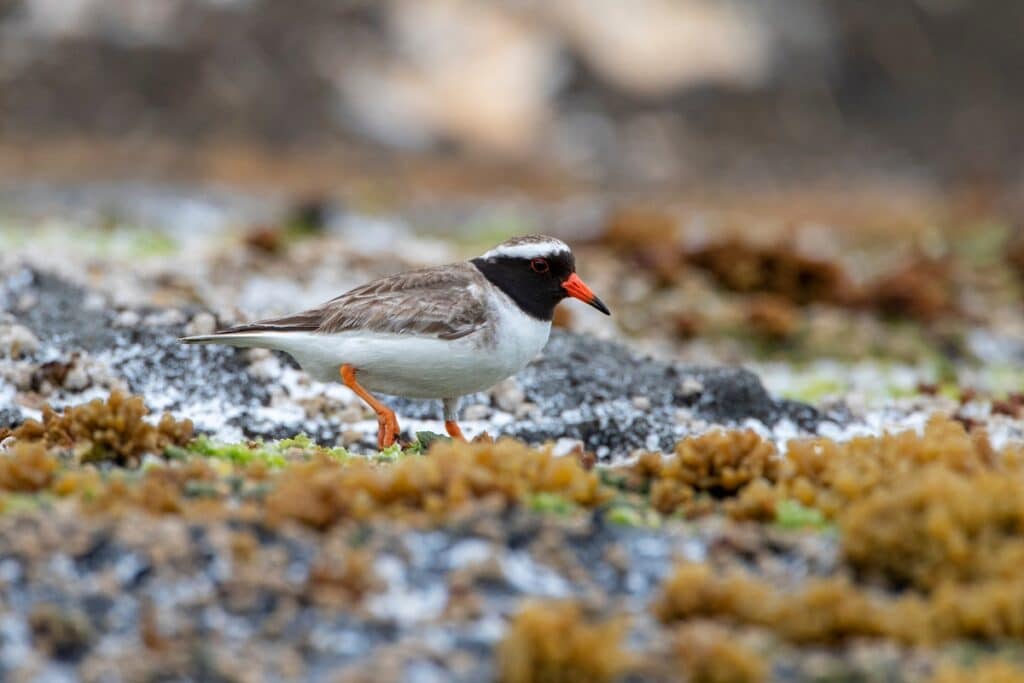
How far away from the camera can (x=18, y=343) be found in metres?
10.0

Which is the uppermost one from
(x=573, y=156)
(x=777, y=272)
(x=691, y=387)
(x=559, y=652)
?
(x=573, y=156)

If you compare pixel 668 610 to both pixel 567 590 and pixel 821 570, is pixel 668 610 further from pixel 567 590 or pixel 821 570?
pixel 821 570

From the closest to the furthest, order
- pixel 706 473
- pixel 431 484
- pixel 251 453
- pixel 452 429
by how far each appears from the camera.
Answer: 1. pixel 431 484
2. pixel 706 473
3. pixel 251 453
4. pixel 452 429

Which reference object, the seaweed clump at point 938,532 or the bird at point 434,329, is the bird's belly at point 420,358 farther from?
the seaweed clump at point 938,532

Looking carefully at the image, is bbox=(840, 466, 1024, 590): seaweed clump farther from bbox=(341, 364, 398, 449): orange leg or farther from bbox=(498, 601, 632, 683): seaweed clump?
bbox=(341, 364, 398, 449): orange leg

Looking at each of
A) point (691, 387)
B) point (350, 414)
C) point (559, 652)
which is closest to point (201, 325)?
point (350, 414)

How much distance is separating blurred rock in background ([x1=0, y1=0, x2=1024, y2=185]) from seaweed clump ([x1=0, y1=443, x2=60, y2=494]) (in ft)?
70.3

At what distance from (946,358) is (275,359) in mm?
8516

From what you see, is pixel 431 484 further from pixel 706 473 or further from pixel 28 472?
pixel 28 472

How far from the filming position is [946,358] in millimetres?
15219

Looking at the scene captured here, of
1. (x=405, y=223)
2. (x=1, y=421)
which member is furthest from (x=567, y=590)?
(x=405, y=223)

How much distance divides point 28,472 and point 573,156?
1001 inches

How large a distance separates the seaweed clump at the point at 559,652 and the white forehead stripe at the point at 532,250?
4038mm

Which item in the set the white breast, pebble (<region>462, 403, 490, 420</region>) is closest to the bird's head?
the white breast
